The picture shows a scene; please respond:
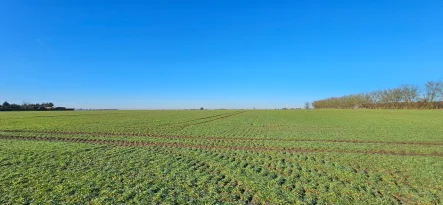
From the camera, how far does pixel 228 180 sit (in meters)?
7.74

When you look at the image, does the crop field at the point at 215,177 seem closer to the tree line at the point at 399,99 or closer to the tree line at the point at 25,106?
the tree line at the point at 399,99

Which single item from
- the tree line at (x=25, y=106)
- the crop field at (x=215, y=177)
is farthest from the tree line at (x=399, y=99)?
the tree line at (x=25, y=106)

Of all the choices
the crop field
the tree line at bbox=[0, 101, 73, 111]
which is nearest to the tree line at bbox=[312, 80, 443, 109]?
the crop field

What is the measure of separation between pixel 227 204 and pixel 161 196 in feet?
5.99

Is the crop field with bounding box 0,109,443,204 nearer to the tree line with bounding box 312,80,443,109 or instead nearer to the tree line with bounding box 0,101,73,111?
the tree line with bounding box 312,80,443,109

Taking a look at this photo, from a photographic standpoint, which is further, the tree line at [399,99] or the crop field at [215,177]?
the tree line at [399,99]

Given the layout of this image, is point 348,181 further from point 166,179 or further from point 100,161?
point 100,161

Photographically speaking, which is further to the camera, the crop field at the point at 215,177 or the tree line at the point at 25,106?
the tree line at the point at 25,106

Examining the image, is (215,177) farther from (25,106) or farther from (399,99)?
(25,106)

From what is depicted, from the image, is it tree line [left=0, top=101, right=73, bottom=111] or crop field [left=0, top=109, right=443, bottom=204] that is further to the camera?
tree line [left=0, top=101, right=73, bottom=111]

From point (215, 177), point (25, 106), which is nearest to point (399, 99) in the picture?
point (215, 177)

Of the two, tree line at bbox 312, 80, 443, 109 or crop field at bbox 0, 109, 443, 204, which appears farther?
tree line at bbox 312, 80, 443, 109

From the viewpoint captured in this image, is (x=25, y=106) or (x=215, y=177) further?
(x=25, y=106)

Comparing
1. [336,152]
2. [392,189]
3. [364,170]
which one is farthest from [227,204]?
[336,152]
